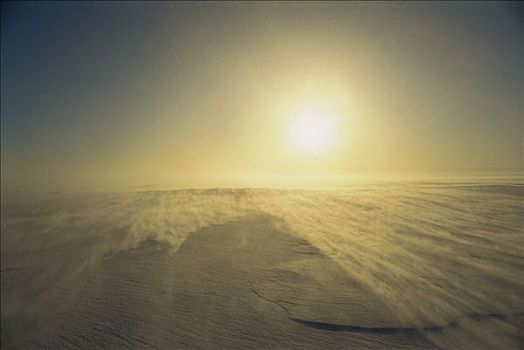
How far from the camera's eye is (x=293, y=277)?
3146mm

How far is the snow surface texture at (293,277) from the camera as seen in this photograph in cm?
242

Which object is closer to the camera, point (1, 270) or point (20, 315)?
point (20, 315)

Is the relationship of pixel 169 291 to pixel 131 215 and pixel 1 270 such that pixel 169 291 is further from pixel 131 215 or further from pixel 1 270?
pixel 1 270

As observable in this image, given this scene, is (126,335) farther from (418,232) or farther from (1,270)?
(418,232)

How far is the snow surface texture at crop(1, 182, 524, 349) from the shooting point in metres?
2.42

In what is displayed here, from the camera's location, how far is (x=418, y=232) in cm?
358

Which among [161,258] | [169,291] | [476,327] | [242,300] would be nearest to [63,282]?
[161,258]

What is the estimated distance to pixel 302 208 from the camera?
199 inches

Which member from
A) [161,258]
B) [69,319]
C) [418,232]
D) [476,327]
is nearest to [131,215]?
[161,258]

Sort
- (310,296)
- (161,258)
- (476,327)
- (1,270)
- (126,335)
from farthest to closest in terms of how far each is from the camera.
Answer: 1. (1,270)
2. (161,258)
3. (310,296)
4. (126,335)
5. (476,327)

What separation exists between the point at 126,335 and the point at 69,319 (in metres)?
0.75

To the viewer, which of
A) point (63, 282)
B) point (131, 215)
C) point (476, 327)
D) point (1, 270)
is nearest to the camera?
point (476, 327)

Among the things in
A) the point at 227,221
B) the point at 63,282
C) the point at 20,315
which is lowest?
the point at 20,315

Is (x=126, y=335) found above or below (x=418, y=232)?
below
